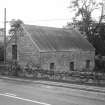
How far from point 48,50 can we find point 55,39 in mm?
4649

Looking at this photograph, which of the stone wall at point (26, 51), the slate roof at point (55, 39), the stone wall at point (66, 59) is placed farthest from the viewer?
the slate roof at point (55, 39)

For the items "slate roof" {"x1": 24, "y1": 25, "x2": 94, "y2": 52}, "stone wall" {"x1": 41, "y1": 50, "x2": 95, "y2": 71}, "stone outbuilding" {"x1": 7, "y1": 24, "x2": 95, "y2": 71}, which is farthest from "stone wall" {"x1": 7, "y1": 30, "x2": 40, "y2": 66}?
"stone wall" {"x1": 41, "y1": 50, "x2": 95, "y2": 71}

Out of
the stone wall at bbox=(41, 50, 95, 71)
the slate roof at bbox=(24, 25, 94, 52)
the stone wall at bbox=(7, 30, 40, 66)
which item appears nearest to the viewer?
the stone wall at bbox=(7, 30, 40, 66)

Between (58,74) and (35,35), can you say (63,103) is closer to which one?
(58,74)

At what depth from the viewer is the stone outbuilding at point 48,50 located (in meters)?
30.0

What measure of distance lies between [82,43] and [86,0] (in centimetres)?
1209

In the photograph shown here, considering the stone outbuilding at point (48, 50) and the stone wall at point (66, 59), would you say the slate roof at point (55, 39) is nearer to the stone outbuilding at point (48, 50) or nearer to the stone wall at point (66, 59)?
the stone outbuilding at point (48, 50)

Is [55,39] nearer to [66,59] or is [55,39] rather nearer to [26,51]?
[66,59]

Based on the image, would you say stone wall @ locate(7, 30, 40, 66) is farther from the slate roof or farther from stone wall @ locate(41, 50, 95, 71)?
stone wall @ locate(41, 50, 95, 71)

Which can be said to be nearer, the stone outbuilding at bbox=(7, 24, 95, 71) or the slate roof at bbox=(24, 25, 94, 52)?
the stone outbuilding at bbox=(7, 24, 95, 71)

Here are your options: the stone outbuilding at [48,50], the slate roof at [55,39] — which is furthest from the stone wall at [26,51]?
the slate roof at [55,39]

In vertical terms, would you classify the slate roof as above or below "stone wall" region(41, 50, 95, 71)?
above

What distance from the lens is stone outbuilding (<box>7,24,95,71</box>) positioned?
30.0m

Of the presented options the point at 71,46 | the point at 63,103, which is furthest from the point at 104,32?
the point at 63,103
